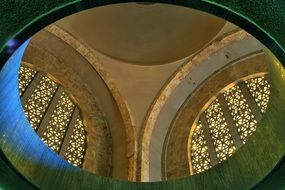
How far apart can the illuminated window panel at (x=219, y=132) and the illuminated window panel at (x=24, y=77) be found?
3.83 meters

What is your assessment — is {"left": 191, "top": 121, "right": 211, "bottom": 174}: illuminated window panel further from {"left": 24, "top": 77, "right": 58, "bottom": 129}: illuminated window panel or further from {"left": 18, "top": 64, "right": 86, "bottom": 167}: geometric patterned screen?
{"left": 24, "top": 77, "right": 58, "bottom": 129}: illuminated window panel

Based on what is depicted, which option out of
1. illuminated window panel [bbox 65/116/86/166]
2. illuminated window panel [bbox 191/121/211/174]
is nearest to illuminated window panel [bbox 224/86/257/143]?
illuminated window panel [bbox 191/121/211/174]

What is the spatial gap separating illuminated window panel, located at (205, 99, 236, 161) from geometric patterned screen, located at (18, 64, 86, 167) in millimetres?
2741

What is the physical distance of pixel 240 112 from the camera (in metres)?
9.16

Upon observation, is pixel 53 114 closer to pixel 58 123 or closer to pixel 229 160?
pixel 58 123

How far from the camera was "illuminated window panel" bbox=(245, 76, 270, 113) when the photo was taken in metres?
8.97

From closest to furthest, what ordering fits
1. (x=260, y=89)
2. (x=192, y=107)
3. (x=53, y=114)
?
(x=260, y=89) → (x=53, y=114) → (x=192, y=107)

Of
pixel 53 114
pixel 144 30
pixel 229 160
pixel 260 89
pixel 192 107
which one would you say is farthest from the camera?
pixel 144 30

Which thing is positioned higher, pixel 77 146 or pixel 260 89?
pixel 260 89

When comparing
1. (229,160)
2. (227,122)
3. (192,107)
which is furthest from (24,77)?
(229,160)

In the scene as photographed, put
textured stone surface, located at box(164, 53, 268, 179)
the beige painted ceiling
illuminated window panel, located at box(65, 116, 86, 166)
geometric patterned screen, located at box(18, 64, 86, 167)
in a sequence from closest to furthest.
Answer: geometric patterned screen, located at box(18, 64, 86, 167) < illuminated window panel, located at box(65, 116, 86, 166) < textured stone surface, located at box(164, 53, 268, 179) < the beige painted ceiling

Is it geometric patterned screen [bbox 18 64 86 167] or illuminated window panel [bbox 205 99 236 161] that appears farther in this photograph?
geometric patterned screen [bbox 18 64 86 167]

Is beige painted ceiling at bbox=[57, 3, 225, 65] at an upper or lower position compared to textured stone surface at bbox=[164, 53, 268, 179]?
upper

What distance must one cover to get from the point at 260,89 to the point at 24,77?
488 centimetres
